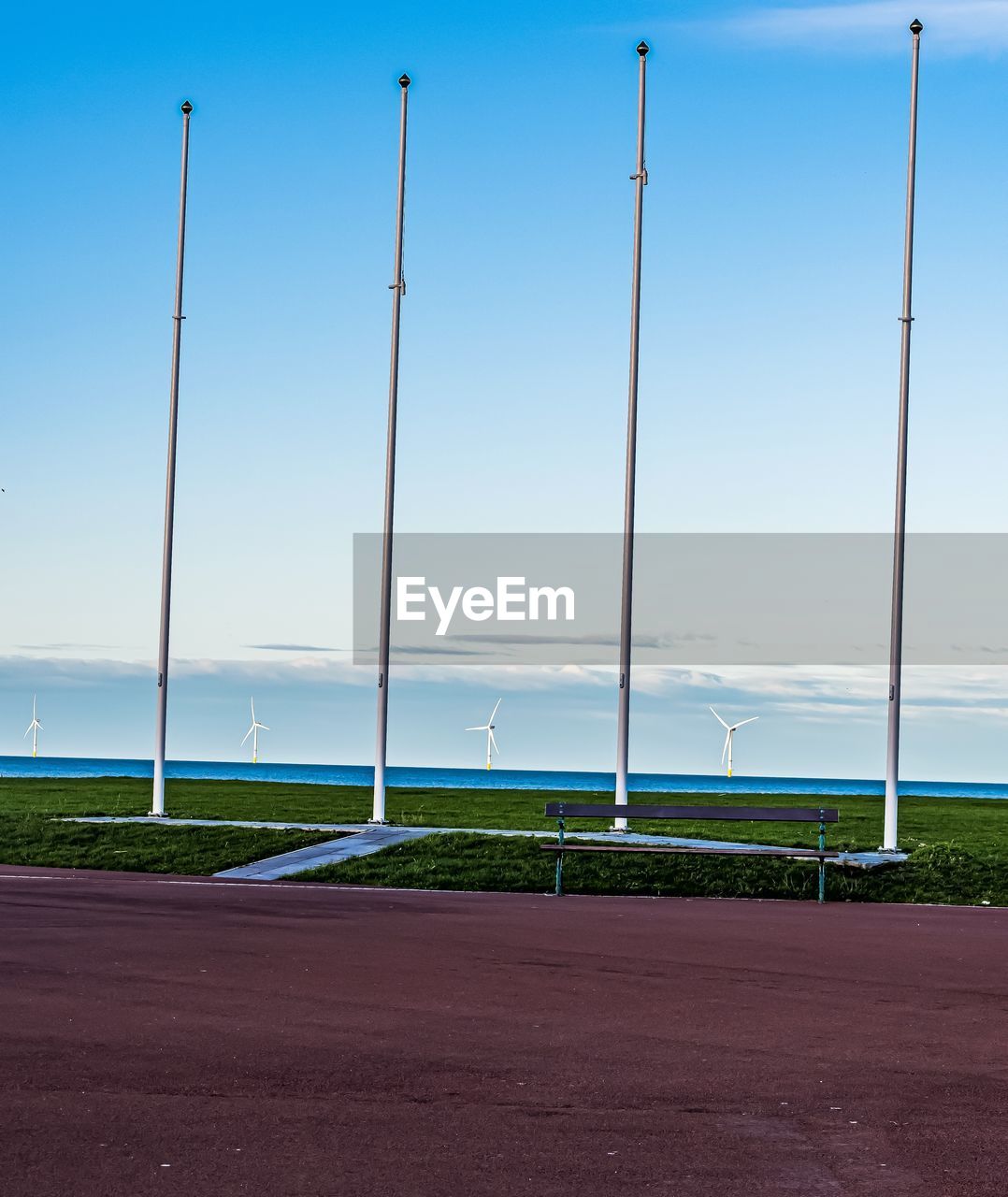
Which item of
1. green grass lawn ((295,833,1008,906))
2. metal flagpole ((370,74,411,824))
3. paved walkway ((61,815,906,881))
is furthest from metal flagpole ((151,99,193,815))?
green grass lawn ((295,833,1008,906))

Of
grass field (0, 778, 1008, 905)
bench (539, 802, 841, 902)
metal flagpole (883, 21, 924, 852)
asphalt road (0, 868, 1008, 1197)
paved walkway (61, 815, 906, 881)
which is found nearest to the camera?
asphalt road (0, 868, 1008, 1197)

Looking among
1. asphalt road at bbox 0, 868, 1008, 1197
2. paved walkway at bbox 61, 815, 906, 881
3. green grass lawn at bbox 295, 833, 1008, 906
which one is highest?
asphalt road at bbox 0, 868, 1008, 1197

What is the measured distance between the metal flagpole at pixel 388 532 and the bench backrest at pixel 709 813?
6850 millimetres

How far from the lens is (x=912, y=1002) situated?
10656mm

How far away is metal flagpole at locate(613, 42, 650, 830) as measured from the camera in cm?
2448

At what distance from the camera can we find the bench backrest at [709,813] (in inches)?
738

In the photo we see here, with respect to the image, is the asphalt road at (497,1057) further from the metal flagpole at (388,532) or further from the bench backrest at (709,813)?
the metal flagpole at (388,532)

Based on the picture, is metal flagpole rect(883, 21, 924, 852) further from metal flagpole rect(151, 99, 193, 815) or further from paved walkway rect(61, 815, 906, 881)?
metal flagpole rect(151, 99, 193, 815)

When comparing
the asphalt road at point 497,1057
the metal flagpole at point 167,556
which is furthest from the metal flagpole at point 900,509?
the metal flagpole at point 167,556

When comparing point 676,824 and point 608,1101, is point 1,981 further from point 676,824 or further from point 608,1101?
point 676,824

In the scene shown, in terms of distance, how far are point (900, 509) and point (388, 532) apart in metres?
8.74

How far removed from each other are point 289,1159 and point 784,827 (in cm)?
2653

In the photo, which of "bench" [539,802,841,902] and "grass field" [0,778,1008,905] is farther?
"grass field" [0,778,1008,905]

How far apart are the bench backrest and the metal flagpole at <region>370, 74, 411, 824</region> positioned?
6.85 m
